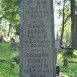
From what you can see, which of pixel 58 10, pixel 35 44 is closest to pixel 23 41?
pixel 35 44

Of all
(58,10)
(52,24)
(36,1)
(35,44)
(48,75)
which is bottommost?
(48,75)

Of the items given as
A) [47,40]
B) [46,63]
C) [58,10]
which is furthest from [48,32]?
[58,10]

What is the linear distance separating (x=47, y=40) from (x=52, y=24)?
440 mm

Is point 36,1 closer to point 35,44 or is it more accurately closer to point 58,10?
point 35,44

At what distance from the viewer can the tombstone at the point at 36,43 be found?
8.09 m

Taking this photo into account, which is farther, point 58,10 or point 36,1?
point 58,10

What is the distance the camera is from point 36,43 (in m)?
8.10

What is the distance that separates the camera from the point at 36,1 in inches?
321

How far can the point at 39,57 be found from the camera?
812 cm

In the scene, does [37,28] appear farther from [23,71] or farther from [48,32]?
[23,71]

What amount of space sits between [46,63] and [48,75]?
→ 32 cm

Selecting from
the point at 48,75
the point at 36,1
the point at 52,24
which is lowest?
the point at 48,75

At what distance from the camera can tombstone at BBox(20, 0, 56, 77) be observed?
8.09 m

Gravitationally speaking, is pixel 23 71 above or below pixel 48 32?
below
